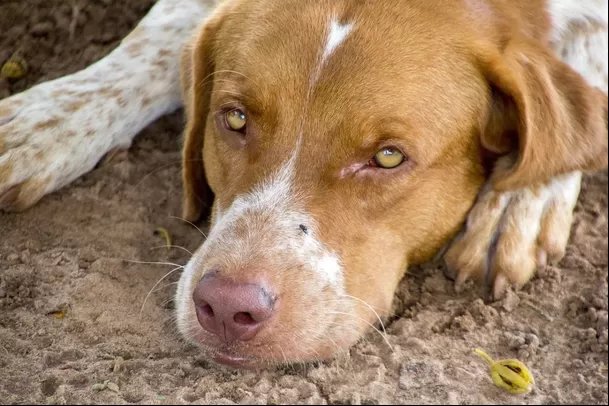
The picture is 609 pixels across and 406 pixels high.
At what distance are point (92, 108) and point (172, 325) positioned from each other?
113 centimetres

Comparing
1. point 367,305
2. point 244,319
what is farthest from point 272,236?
point 367,305

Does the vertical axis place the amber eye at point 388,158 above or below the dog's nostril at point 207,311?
above

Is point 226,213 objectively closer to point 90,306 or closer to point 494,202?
point 90,306

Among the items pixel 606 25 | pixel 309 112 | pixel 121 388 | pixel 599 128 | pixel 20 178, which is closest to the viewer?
pixel 121 388

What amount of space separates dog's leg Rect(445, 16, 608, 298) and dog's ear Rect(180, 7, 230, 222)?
0.97 metres

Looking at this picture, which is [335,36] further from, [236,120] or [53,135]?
[53,135]

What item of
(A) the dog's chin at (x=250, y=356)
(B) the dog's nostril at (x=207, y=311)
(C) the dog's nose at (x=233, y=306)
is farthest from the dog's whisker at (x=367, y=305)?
(B) the dog's nostril at (x=207, y=311)

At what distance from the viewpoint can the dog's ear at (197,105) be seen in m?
3.38

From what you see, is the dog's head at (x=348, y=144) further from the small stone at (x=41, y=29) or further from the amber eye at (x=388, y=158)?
the small stone at (x=41, y=29)

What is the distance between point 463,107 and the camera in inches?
119

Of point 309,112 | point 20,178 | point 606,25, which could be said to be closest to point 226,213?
point 309,112

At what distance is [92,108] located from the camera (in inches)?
145

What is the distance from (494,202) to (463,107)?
45 centimetres

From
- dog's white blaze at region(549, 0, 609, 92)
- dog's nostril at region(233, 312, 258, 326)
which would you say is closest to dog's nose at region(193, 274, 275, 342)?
dog's nostril at region(233, 312, 258, 326)
